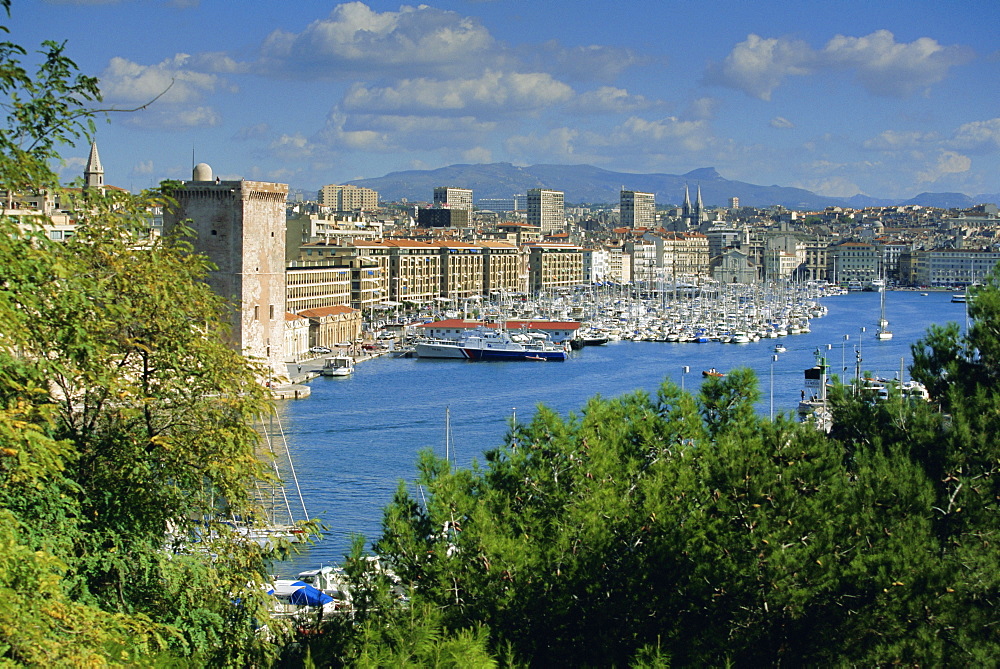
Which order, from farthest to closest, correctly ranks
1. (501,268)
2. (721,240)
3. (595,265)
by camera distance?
(721,240) < (595,265) < (501,268)

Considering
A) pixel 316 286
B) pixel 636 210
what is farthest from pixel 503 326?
pixel 636 210

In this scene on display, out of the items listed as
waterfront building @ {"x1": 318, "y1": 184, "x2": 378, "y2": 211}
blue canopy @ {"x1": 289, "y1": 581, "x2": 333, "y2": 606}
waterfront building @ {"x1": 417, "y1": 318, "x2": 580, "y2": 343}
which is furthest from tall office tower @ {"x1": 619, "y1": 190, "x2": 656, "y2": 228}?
blue canopy @ {"x1": 289, "y1": 581, "x2": 333, "y2": 606}

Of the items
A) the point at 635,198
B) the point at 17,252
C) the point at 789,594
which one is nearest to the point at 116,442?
the point at 17,252

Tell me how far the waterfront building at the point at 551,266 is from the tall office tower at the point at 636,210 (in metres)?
54.7

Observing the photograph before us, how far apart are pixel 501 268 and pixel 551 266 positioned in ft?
22.0

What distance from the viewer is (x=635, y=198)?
11119cm

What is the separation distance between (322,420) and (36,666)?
1475 centimetres

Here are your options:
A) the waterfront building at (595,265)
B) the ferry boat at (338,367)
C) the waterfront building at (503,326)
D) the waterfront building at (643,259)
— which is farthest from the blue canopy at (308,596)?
the waterfront building at (643,259)

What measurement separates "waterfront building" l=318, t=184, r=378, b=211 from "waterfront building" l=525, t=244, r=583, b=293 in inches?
1998

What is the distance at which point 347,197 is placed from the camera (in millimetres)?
107000

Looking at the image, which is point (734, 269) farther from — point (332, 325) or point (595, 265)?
point (332, 325)

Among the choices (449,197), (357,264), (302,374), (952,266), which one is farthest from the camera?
(449,197)

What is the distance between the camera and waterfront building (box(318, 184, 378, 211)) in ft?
343

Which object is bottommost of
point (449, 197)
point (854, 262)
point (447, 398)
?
point (447, 398)
